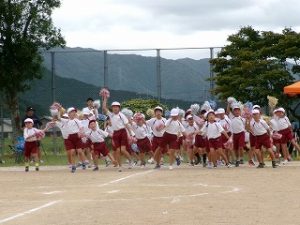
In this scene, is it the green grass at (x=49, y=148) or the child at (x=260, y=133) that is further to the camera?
the green grass at (x=49, y=148)

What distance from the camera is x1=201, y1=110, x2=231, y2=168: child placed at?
23953 millimetres

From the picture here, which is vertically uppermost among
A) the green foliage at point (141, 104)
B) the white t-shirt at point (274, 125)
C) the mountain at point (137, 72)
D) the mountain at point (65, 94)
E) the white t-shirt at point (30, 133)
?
the mountain at point (137, 72)

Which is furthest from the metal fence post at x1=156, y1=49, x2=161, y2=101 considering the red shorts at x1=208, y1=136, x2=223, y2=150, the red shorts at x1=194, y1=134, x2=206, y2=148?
the red shorts at x1=208, y1=136, x2=223, y2=150

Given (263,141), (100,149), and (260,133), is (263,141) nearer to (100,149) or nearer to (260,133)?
(260,133)

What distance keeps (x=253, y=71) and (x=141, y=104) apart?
5198 mm

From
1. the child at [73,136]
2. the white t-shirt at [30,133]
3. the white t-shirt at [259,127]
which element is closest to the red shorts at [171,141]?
the white t-shirt at [259,127]

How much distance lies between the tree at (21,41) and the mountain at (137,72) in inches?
133

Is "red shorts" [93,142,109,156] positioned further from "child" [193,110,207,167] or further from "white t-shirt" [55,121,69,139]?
"child" [193,110,207,167]

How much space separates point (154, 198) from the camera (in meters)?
14.0

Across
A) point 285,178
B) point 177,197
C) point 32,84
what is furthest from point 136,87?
point 177,197

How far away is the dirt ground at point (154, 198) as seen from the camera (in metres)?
11.1

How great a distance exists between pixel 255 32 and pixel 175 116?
658 inches

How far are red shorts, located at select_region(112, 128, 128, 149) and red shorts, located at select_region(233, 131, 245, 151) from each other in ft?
11.0

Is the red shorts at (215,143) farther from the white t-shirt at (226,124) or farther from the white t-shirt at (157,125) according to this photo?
the white t-shirt at (157,125)
